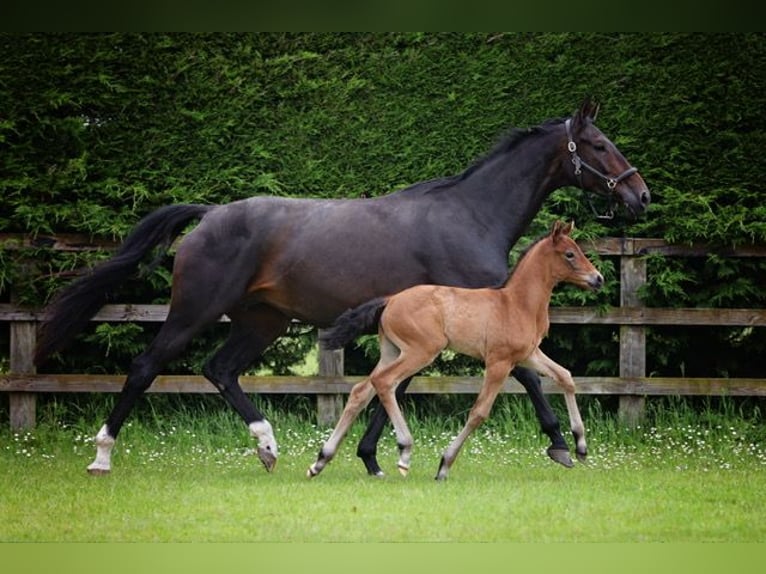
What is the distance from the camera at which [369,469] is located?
6.65 m

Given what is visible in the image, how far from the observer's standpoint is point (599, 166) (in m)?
6.73

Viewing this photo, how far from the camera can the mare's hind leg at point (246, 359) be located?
6.79 metres

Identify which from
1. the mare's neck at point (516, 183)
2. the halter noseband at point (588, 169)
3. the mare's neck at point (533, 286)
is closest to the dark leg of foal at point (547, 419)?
the mare's neck at point (533, 286)

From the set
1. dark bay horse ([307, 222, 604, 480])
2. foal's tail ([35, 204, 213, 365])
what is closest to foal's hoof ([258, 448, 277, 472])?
dark bay horse ([307, 222, 604, 480])

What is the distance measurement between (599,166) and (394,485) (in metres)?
2.02

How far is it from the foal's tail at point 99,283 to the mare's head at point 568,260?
6.61 ft

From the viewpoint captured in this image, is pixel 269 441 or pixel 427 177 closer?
pixel 269 441

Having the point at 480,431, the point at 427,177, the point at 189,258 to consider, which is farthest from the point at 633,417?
the point at 189,258

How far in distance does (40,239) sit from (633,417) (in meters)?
4.06

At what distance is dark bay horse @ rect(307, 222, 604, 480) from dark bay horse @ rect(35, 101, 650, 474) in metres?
0.38

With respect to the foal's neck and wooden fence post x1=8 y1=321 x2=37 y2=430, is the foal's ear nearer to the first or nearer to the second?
the foal's neck

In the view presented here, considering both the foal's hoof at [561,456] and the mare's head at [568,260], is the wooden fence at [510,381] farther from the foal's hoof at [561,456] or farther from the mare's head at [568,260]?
the mare's head at [568,260]

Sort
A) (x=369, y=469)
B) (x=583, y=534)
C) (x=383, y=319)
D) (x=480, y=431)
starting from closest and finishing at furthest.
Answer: (x=583, y=534), (x=383, y=319), (x=369, y=469), (x=480, y=431)

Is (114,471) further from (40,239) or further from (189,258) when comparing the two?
(40,239)
